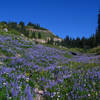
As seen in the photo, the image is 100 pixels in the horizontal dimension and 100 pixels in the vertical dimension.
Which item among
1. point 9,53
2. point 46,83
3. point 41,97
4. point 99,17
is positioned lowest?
point 41,97

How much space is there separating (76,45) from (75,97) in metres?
117

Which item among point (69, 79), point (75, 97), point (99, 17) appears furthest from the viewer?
point (99, 17)

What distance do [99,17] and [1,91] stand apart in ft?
367

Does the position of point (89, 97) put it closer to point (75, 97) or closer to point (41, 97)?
point (75, 97)

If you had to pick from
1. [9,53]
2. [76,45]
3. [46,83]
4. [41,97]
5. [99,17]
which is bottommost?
[41,97]

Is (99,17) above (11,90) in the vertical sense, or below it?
above

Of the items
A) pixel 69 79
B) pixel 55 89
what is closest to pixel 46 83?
pixel 55 89

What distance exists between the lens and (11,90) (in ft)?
12.9

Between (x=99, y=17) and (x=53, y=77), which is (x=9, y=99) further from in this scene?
(x=99, y=17)

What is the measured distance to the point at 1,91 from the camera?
12.9 ft

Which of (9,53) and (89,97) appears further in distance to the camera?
(9,53)

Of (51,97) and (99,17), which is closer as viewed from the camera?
(51,97)

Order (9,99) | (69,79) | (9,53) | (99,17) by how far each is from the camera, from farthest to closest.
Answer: (99,17) < (9,53) < (69,79) < (9,99)

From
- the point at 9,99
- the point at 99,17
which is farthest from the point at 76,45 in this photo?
the point at 9,99
